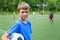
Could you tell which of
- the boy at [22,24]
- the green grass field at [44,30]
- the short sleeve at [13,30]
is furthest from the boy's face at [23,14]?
the green grass field at [44,30]

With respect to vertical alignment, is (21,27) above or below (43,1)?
above

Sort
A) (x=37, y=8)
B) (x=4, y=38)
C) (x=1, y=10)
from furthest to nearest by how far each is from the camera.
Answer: (x=37, y=8) < (x=1, y=10) < (x=4, y=38)

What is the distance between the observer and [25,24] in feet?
11.5

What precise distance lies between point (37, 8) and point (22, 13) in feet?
231

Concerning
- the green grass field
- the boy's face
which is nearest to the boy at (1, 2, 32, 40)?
the boy's face

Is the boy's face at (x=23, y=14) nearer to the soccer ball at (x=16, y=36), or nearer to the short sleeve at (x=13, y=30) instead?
the short sleeve at (x=13, y=30)

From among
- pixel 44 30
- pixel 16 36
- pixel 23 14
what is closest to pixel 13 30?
pixel 16 36

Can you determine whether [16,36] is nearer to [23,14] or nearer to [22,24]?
[22,24]

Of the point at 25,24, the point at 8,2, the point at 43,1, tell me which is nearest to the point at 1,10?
the point at 8,2

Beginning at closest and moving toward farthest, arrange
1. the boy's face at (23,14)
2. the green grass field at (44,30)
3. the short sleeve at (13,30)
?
the short sleeve at (13,30) → the boy's face at (23,14) → the green grass field at (44,30)

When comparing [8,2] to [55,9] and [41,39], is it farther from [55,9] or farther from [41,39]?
[41,39]

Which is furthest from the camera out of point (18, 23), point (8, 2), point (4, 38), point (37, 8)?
point (37, 8)

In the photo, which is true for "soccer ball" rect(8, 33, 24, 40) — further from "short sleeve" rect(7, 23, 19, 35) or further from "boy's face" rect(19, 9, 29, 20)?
"boy's face" rect(19, 9, 29, 20)

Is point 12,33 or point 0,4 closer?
point 12,33
